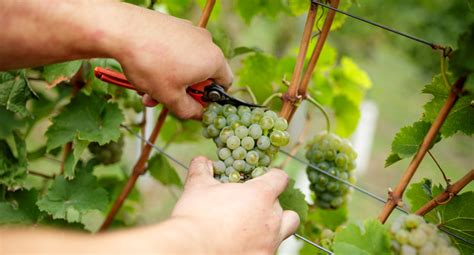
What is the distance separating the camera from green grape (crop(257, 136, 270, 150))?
0.89m

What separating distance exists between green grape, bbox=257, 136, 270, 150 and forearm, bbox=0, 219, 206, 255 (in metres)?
0.24

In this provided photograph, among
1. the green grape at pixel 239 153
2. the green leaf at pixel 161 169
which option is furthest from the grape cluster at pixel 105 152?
the green grape at pixel 239 153

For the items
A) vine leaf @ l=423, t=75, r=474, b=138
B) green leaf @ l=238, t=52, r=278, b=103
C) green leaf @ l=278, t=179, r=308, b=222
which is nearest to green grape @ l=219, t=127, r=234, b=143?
green leaf @ l=278, t=179, r=308, b=222

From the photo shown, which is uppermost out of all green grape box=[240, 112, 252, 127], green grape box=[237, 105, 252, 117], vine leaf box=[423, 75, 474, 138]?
vine leaf box=[423, 75, 474, 138]

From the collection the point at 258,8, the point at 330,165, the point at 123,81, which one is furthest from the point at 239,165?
the point at 258,8

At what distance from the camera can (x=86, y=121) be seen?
1.17 meters

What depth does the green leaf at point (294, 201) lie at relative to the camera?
1066mm

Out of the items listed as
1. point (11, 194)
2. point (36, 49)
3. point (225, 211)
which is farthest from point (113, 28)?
point (11, 194)

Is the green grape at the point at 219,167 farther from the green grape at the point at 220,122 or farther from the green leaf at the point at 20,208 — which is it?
the green leaf at the point at 20,208

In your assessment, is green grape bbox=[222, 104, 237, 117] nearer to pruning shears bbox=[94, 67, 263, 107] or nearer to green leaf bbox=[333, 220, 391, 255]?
pruning shears bbox=[94, 67, 263, 107]

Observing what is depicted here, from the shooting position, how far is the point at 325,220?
1.41 meters

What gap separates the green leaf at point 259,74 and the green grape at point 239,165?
475 millimetres

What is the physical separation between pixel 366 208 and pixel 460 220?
2.19m

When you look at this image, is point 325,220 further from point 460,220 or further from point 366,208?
point 366,208
